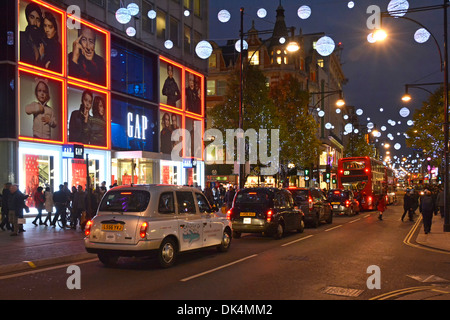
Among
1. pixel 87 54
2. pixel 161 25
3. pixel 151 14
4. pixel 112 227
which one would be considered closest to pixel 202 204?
pixel 112 227

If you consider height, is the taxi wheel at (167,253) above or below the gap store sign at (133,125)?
below

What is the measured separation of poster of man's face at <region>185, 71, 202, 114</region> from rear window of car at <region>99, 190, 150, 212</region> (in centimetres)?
2657

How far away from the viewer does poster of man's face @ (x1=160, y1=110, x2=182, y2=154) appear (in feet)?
112

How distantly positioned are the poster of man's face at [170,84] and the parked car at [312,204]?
15.3m

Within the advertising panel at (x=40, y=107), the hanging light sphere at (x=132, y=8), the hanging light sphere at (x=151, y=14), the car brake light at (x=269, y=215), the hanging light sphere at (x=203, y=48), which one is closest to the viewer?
the car brake light at (x=269, y=215)

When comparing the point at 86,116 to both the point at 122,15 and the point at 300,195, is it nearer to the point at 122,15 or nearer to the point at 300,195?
the point at 122,15

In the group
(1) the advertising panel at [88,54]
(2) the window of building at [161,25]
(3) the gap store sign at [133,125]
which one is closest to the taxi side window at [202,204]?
(1) the advertising panel at [88,54]

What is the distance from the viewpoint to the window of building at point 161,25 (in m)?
33.6

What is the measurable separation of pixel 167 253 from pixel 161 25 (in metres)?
26.1

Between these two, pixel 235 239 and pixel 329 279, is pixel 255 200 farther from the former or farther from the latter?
pixel 329 279

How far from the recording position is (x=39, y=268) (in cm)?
1087

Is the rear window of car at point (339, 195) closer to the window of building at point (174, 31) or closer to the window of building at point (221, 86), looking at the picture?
the window of building at point (174, 31)

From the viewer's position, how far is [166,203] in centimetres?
1104

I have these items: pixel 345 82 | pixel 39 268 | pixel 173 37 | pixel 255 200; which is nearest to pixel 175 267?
pixel 39 268
